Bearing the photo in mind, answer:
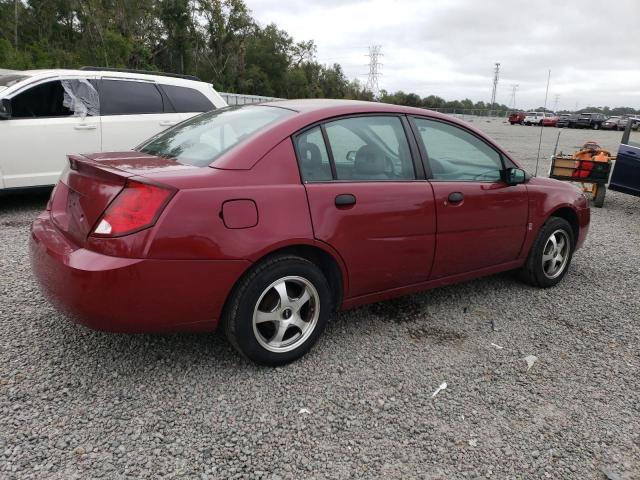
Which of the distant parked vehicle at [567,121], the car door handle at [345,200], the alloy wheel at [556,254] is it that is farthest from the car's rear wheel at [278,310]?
the distant parked vehicle at [567,121]

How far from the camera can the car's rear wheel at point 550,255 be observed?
14.4 feet

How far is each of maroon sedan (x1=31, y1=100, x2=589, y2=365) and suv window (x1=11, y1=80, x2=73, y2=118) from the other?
333cm

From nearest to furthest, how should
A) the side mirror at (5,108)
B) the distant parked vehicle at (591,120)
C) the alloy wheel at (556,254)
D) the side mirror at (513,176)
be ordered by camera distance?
the side mirror at (513,176) < the alloy wheel at (556,254) < the side mirror at (5,108) < the distant parked vehicle at (591,120)

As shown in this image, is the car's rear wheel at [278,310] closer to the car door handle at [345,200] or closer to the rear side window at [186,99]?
the car door handle at [345,200]

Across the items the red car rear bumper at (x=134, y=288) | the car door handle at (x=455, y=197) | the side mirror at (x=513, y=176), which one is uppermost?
the side mirror at (x=513, y=176)

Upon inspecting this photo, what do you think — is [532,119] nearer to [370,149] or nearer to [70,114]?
[70,114]

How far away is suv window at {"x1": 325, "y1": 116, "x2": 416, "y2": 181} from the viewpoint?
10.4 feet

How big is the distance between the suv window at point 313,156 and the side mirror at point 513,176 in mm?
1658

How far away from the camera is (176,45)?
51.2 metres

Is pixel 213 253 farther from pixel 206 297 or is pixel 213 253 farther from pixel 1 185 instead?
pixel 1 185

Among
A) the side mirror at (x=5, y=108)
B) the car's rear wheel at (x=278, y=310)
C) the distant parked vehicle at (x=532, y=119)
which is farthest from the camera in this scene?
the distant parked vehicle at (x=532, y=119)

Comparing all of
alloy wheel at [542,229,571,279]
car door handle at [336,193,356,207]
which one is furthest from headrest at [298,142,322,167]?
alloy wheel at [542,229,571,279]

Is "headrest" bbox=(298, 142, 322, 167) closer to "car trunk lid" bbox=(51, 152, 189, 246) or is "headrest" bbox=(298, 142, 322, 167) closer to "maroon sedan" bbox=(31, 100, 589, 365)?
"maroon sedan" bbox=(31, 100, 589, 365)

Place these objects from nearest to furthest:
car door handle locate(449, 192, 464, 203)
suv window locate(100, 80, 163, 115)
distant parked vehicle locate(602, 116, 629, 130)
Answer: car door handle locate(449, 192, 464, 203) < suv window locate(100, 80, 163, 115) < distant parked vehicle locate(602, 116, 629, 130)
